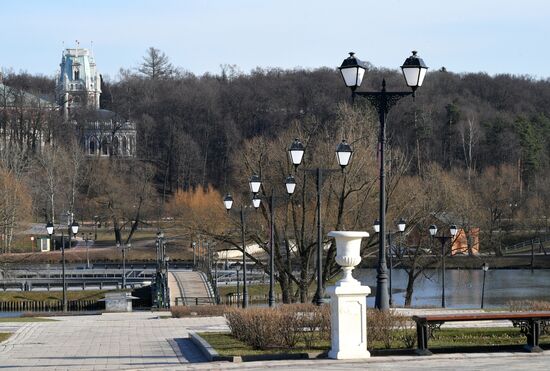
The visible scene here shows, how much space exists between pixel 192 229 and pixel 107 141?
7860 cm

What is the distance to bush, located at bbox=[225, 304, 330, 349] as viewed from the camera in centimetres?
1744

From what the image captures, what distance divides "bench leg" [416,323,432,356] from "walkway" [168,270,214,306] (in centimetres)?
3341

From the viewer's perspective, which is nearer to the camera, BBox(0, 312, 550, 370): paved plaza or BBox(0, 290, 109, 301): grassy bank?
BBox(0, 312, 550, 370): paved plaza

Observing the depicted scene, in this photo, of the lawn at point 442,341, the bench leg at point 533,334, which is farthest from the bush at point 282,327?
the bench leg at point 533,334

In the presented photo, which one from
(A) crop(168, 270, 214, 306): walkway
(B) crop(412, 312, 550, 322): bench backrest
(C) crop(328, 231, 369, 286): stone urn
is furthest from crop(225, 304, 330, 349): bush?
(A) crop(168, 270, 214, 306): walkway

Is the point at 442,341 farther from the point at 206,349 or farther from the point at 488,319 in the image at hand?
the point at 206,349

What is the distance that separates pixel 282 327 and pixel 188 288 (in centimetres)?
3991

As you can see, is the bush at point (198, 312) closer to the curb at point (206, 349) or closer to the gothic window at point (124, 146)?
the curb at point (206, 349)

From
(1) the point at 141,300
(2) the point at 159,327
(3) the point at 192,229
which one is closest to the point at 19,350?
(2) the point at 159,327

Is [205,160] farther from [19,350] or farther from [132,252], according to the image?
[19,350]

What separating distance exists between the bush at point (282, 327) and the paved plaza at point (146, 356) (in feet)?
3.08

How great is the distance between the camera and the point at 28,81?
149m

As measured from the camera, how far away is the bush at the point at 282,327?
57.2ft

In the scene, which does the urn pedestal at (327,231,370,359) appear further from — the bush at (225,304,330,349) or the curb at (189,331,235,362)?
the curb at (189,331,235,362)
